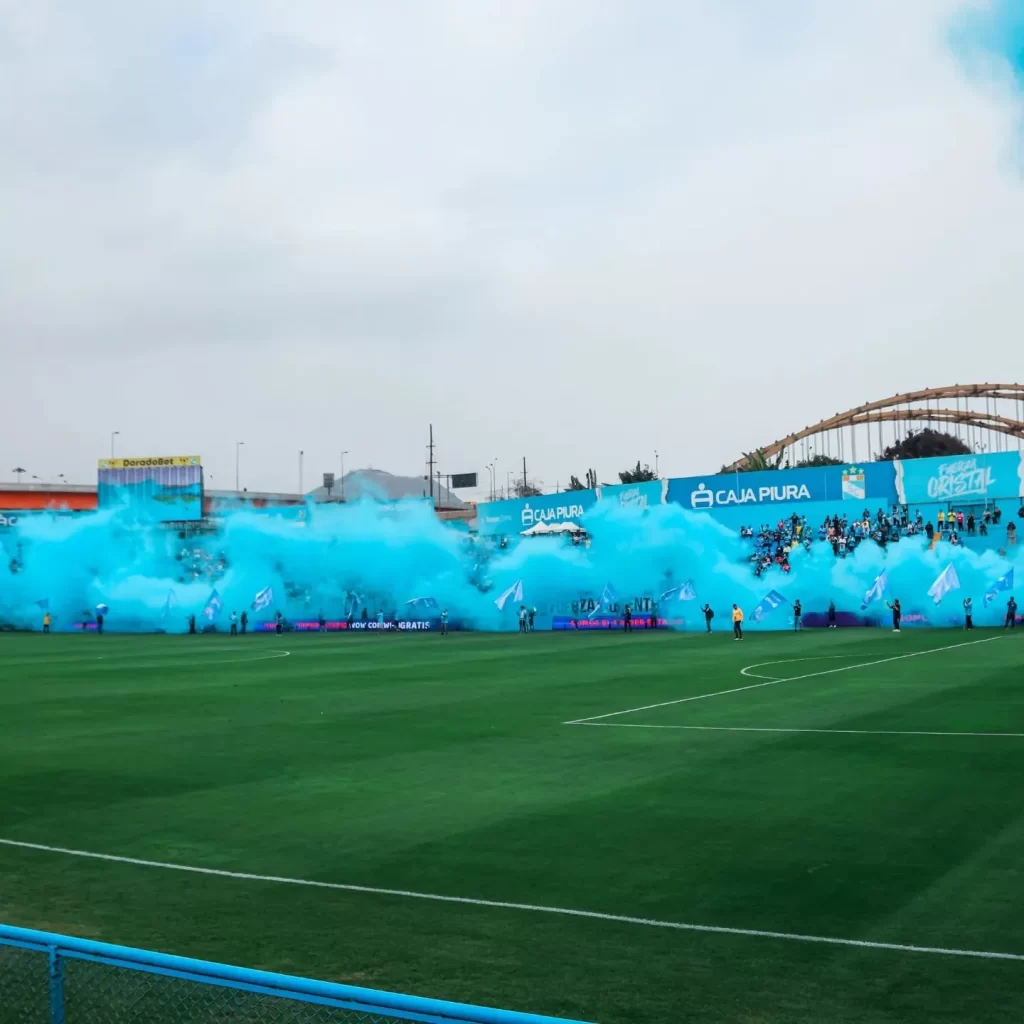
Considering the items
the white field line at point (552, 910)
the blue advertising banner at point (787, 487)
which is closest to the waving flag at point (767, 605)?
the blue advertising banner at point (787, 487)

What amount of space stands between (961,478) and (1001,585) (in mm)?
8034

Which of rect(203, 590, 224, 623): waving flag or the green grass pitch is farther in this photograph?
rect(203, 590, 224, 623): waving flag

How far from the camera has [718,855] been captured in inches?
481

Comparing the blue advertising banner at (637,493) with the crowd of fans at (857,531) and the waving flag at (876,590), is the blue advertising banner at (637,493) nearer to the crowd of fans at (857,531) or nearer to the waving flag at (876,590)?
the crowd of fans at (857,531)

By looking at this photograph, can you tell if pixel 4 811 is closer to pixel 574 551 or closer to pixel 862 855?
pixel 862 855

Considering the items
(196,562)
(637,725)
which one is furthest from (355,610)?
(637,725)

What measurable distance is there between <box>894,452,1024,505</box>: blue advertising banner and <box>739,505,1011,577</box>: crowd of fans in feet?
2.66

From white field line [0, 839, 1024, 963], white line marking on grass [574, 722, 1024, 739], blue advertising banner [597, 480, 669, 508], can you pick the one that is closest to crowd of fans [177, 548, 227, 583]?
blue advertising banner [597, 480, 669, 508]

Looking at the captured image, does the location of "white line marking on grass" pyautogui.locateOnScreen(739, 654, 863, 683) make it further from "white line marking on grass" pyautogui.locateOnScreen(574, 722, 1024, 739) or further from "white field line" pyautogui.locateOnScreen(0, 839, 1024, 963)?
"white field line" pyautogui.locateOnScreen(0, 839, 1024, 963)

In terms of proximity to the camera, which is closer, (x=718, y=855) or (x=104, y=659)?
(x=718, y=855)

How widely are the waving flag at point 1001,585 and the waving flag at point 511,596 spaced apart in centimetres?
2457

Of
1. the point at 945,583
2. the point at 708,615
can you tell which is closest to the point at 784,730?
the point at 708,615

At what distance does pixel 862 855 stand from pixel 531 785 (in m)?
5.43

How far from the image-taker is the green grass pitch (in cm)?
879
